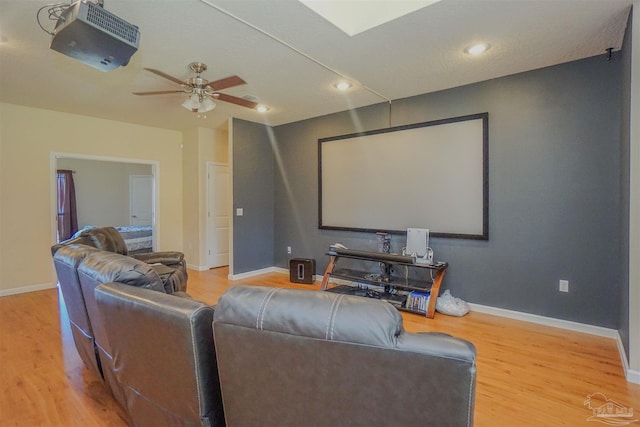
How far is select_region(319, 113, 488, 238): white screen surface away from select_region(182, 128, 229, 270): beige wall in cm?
221

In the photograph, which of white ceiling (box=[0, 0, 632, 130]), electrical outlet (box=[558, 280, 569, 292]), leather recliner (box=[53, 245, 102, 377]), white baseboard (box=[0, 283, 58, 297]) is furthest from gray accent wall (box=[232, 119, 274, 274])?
electrical outlet (box=[558, 280, 569, 292])

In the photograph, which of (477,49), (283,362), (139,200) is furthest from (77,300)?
(139,200)

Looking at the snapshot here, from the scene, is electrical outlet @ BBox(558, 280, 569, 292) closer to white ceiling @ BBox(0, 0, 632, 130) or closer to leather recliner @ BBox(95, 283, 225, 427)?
white ceiling @ BBox(0, 0, 632, 130)

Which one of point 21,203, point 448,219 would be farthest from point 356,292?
point 21,203

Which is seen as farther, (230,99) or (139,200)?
(139,200)

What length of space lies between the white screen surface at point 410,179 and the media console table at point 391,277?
49 centimetres

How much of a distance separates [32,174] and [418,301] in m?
5.44

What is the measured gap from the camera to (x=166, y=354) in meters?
1.22

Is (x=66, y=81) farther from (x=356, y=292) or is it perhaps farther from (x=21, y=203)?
(x=356, y=292)

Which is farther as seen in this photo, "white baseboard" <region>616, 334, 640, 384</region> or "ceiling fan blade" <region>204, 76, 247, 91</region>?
"ceiling fan blade" <region>204, 76, 247, 91</region>

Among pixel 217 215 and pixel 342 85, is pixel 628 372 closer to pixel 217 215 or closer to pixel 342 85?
pixel 342 85

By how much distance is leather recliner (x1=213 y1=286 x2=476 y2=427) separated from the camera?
863 millimetres

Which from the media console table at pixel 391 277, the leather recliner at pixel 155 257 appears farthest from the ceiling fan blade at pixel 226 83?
the media console table at pixel 391 277

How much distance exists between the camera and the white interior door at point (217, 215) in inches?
229
